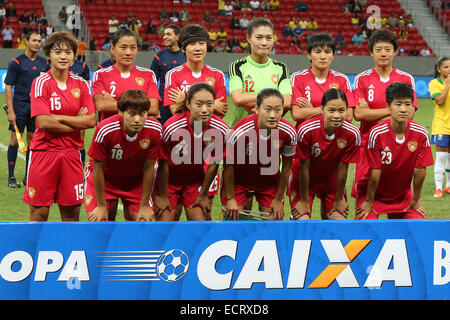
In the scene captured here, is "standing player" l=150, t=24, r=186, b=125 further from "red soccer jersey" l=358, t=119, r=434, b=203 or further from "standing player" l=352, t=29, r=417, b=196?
"red soccer jersey" l=358, t=119, r=434, b=203

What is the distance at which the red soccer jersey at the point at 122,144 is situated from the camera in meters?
4.86

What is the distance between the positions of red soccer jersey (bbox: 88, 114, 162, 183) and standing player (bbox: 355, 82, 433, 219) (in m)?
1.69

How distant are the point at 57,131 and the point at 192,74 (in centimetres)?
135

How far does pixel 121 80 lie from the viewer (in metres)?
5.86

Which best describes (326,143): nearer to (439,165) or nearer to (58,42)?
(58,42)

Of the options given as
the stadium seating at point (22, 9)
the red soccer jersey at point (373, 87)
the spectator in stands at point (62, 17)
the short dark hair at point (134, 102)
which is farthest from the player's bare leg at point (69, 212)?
the stadium seating at point (22, 9)

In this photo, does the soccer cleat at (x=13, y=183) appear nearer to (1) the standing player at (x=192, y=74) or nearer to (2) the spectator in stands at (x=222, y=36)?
(1) the standing player at (x=192, y=74)

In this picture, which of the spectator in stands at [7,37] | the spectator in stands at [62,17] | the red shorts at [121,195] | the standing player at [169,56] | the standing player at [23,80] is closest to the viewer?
the red shorts at [121,195]

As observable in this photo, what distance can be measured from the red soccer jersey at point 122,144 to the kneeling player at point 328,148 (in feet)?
3.84

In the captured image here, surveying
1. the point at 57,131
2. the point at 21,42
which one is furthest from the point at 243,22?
the point at 57,131

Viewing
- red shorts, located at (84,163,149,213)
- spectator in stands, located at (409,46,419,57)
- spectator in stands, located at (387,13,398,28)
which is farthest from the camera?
spectator in stands, located at (387,13,398,28)

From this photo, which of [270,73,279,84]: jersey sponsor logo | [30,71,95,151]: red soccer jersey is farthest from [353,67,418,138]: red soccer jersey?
[30,71,95,151]: red soccer jersey

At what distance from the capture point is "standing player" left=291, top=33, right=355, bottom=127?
18.4 feet
